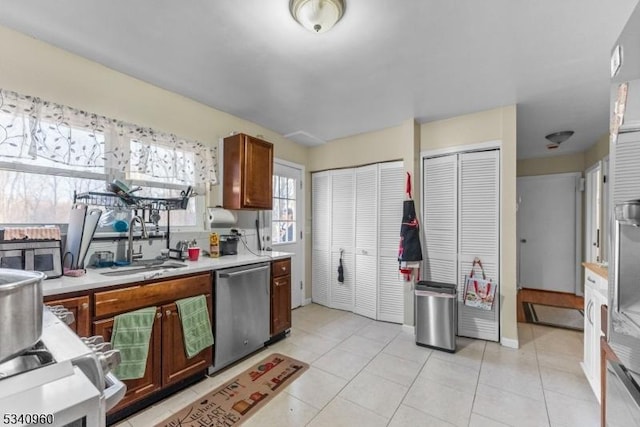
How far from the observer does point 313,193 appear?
4215 millimetres

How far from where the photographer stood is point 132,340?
5.61 feet

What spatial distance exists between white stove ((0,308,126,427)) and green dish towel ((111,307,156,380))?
1096mm

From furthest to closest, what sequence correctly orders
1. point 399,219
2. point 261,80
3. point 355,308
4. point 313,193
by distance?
point 313,193, point 355,308, point 399,219, point 261,80

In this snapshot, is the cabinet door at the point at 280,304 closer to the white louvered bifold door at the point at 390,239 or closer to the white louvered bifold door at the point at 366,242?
the white louvered bifold door at the point at 366,242

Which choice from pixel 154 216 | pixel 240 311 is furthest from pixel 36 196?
pixel 240 311

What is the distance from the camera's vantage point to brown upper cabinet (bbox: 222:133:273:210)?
9.25 feet

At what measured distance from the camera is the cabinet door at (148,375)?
1639mm

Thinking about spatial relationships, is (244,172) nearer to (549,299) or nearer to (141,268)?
(141,268)

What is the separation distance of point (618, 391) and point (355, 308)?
2931 millimetres

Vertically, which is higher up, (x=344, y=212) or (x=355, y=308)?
(x=344, y=212)

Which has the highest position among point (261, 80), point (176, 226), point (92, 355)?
point (261, 80)

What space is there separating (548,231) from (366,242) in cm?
345

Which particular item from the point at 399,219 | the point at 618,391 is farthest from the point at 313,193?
the point at 618,391

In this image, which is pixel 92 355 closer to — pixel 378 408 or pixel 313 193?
pixel 378 408
